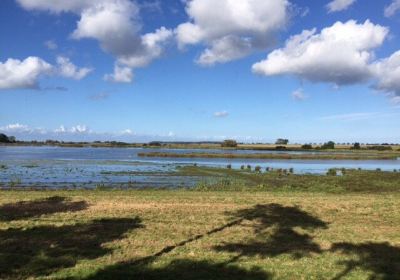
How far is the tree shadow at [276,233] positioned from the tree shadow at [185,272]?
3.23 feet

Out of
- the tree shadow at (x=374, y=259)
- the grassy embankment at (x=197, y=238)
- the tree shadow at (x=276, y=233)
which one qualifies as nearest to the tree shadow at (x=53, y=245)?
the grassy embankment at (x=197, y=238)

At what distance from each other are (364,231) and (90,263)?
8.61 m

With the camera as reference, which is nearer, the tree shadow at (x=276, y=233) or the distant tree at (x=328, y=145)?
the tree shadow at (x=276, y=233)

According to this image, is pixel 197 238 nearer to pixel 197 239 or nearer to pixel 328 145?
pixel 197 239

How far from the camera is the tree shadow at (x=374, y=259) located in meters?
10.2

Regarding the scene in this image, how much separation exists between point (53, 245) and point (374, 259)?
7.79 m

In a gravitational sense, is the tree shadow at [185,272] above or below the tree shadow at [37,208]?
below

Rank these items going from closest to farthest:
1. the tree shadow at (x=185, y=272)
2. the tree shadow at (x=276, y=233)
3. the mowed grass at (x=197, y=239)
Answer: the tree shadow at (x=185, y=272) → the mowed grass at (x=197, y=239) → the tree shadow at (x=276, y=233)

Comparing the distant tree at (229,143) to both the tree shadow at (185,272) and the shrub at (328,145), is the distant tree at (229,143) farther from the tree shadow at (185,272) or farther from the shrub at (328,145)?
the tree shadow at (185,272)

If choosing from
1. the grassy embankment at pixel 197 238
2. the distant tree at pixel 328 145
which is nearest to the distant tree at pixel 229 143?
the distant tree at pixel 328 145

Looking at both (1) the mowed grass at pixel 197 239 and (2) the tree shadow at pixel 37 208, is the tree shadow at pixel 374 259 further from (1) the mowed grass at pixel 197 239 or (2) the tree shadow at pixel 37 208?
(2) the tree shadow at pixel 37 208

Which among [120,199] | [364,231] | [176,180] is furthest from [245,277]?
[176,180]

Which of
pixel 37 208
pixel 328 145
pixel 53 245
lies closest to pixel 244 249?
pixel 53 245

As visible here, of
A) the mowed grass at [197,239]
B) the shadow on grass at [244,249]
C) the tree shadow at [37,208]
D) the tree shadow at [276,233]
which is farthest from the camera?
the tree shadow at [37,208]
